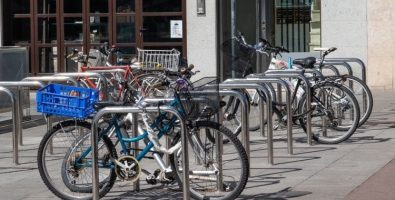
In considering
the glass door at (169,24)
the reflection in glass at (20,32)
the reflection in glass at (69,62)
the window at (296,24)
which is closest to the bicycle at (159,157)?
the glass door at (169,24)

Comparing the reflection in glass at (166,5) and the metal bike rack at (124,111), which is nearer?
the metal bike rack at (124,111)

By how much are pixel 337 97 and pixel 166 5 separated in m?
8.01

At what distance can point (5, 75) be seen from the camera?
43.3ft

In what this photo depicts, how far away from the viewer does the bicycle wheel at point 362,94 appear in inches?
423

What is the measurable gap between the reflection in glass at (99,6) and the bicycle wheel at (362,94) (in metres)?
7.92

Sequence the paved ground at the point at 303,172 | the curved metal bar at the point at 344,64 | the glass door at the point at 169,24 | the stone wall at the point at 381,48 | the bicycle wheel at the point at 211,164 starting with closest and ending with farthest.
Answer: the bicycle wheel at the point at 211,164 < the paved ground at the point at 303,172 < the curved metal bar at the point at 344,64 < the stone wall at the point at 381,48 < the glass door at the point at 169,24

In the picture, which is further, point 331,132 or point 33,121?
point 33,121

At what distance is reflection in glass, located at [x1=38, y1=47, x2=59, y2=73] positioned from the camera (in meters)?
18.1

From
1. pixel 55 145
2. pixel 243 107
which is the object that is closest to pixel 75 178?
pixel 55 145

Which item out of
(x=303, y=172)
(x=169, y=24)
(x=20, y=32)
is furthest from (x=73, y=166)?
Result: (x=20, y=32)

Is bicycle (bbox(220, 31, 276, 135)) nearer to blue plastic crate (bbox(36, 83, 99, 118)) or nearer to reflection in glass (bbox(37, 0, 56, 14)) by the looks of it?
blue plastic crate (bbox(36, 83, 99, 118))

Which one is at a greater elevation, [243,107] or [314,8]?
[314,8]

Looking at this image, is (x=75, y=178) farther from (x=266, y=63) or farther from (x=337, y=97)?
(x=266, y=63)

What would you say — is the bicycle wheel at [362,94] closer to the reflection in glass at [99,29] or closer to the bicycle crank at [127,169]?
the bicycle crank at [127,169]
